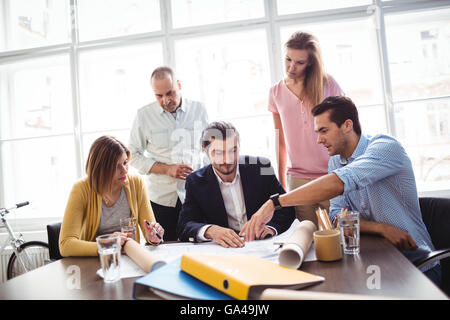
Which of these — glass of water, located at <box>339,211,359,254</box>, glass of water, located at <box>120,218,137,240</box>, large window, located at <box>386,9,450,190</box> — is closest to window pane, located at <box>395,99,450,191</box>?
large window, located at <box>386,9,450,190</box>

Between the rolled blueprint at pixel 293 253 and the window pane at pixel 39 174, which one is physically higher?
the window pane at pixel 39 174

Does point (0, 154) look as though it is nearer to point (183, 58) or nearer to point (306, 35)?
point (183, 58)

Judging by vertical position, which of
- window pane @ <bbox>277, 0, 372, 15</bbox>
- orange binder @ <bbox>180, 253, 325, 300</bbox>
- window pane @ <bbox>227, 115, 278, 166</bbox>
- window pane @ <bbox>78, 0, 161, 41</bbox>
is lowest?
orange binder @ <bbox>180, 253, 325, 300</bbox>

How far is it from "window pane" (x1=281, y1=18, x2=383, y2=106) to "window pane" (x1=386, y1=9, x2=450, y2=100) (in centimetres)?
16

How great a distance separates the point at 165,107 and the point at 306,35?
1.01 m

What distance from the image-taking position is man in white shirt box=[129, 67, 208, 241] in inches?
95.7

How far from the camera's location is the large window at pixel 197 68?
3.02 m

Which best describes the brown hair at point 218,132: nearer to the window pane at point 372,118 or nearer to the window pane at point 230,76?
the window pane at point 230,76

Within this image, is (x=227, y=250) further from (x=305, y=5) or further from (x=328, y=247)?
(x=305, y=5)

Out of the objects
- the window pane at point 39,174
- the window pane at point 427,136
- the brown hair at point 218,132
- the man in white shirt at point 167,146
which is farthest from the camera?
the window pane at point 39,174

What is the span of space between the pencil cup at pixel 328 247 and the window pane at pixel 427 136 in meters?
2.35

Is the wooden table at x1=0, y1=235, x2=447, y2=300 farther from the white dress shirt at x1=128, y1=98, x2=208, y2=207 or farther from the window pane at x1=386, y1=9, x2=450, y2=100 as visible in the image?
the window pane at x1=386, y1=9, x2=450, y2=100

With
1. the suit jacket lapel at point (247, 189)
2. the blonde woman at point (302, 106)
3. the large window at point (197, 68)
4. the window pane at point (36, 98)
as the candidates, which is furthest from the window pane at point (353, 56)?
the window pane at point (36, 98)
